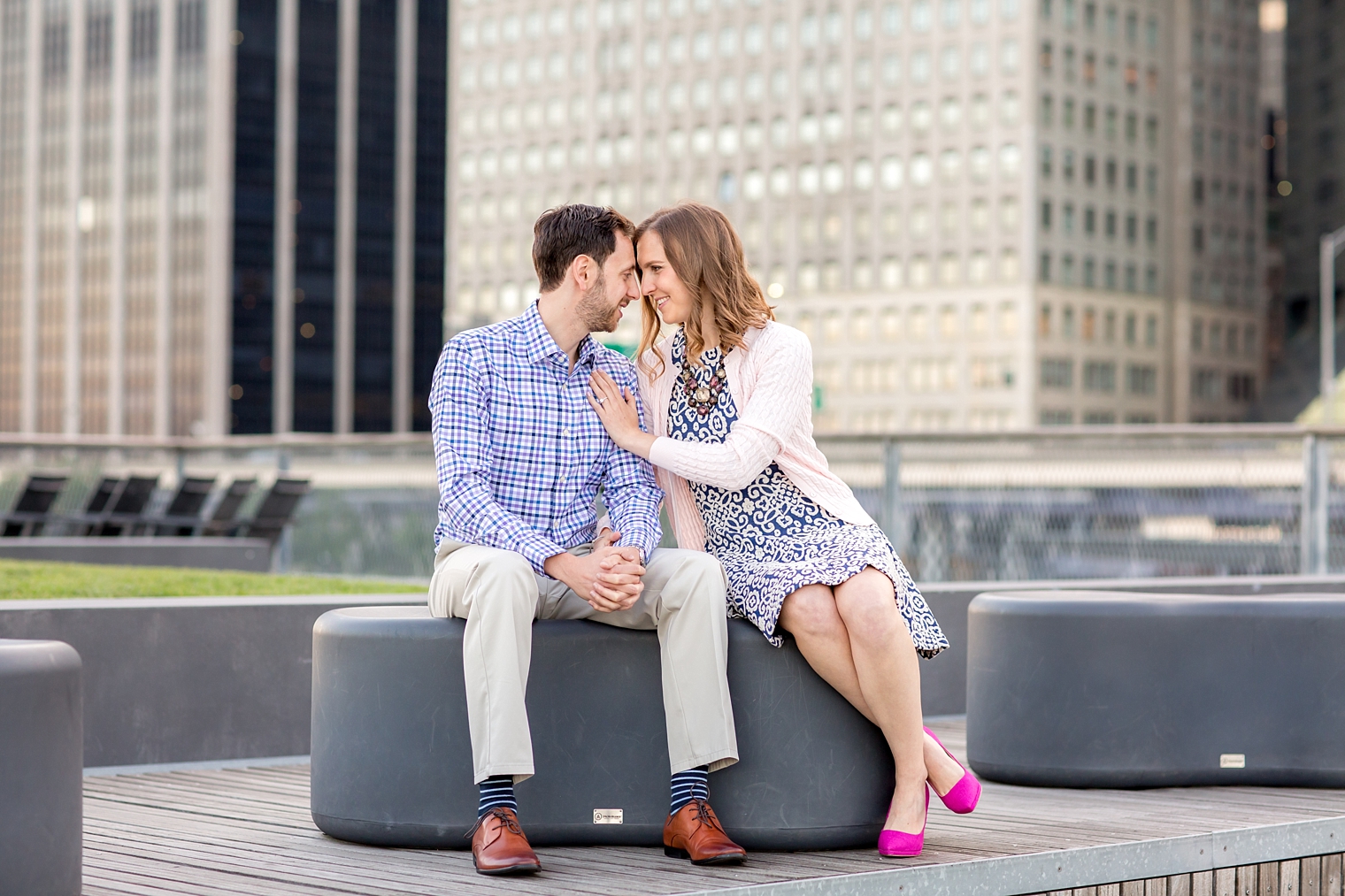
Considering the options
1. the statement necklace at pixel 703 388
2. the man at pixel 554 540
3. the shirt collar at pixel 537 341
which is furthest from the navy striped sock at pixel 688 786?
the shirt collar at pixel 537 341

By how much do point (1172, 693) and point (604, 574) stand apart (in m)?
2.25

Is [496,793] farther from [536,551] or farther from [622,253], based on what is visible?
[622,253]

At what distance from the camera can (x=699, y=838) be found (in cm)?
411

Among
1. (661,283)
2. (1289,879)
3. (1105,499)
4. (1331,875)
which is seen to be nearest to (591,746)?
(661,283)

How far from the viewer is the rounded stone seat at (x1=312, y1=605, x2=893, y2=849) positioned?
436 centimetres

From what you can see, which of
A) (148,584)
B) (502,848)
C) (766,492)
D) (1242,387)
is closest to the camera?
(502,848)

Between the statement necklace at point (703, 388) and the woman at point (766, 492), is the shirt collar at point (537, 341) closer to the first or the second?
the woman at point (766, 492)

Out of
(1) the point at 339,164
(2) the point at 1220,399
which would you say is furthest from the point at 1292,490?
(1) the point at 339,164

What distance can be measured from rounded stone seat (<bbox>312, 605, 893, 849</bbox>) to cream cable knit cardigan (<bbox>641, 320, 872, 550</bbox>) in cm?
42

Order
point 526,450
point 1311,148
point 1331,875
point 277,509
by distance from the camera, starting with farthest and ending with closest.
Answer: point 1311,148
point 277,509
point 1331,875
point 526,450

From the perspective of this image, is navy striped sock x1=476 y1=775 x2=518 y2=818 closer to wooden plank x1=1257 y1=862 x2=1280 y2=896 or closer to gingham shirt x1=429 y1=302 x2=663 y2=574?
gingham shirt x1=429 y1=302 x2=663 y2=574

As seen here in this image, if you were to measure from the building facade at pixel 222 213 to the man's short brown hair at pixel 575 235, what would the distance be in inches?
4009

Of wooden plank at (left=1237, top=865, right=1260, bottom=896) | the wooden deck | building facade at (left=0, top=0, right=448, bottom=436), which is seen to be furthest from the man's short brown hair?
building facade at (left=0, top=0, right=448, bottom=436)

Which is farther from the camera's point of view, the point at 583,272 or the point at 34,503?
the point at 34,503
